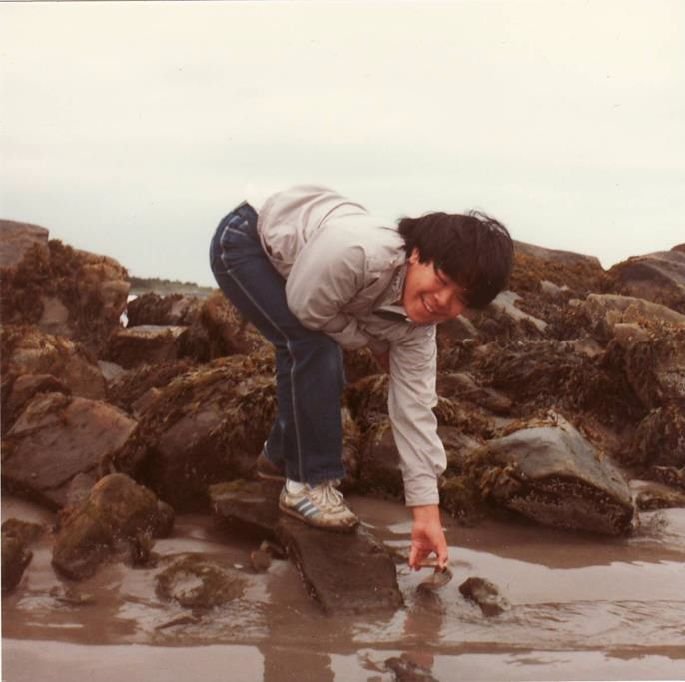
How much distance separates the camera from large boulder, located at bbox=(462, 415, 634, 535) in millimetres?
4195

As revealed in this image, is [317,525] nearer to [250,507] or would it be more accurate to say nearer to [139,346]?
[250,507]

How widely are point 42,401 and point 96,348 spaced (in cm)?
217

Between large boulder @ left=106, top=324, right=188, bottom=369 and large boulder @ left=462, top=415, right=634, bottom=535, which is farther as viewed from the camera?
large boulder @ left=106, top=324, right=188, bottom=369

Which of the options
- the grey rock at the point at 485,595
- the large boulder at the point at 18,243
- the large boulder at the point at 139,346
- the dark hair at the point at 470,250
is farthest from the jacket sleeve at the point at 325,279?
the large boulder at the point at 18,243

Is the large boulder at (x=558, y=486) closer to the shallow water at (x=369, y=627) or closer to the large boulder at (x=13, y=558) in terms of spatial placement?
the shallow water at (x=369, y=627)

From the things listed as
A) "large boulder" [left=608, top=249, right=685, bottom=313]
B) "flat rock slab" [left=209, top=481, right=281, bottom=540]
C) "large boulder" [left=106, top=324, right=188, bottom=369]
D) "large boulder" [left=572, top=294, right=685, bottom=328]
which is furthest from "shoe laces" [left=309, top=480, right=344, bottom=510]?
"large boulder" [left=608, top=249, right=685, bottom=313]

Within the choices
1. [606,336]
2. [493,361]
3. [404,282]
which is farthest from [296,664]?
[606,336]

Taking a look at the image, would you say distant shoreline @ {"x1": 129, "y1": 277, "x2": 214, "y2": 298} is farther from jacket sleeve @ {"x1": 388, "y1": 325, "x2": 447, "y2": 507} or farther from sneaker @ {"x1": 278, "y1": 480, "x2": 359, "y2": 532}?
jacket sleeve @ {"x1": 388, "y1": 325, "x2": 447, "y2": 507}

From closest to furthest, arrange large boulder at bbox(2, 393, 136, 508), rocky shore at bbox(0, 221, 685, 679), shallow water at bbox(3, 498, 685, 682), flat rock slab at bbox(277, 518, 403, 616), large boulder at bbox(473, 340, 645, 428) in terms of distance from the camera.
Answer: shallow water at bbox(3, 498, 685, 682) < flat rock slab at bbox(277, 518, 403, 616) < rocky shore at bbox(0, 221, 685, 679) < large boulder at bbox(2, 393, 136, 508) < large boulder at bbox(473, 340, 645, 428)

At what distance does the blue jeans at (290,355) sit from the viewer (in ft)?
12.0

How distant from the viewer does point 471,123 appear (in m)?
4.72

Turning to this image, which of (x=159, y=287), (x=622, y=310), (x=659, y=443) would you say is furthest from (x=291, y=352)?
(x=622, y=310)

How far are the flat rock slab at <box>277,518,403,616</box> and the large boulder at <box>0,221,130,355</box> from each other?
347 cm

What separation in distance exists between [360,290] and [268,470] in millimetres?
1116
